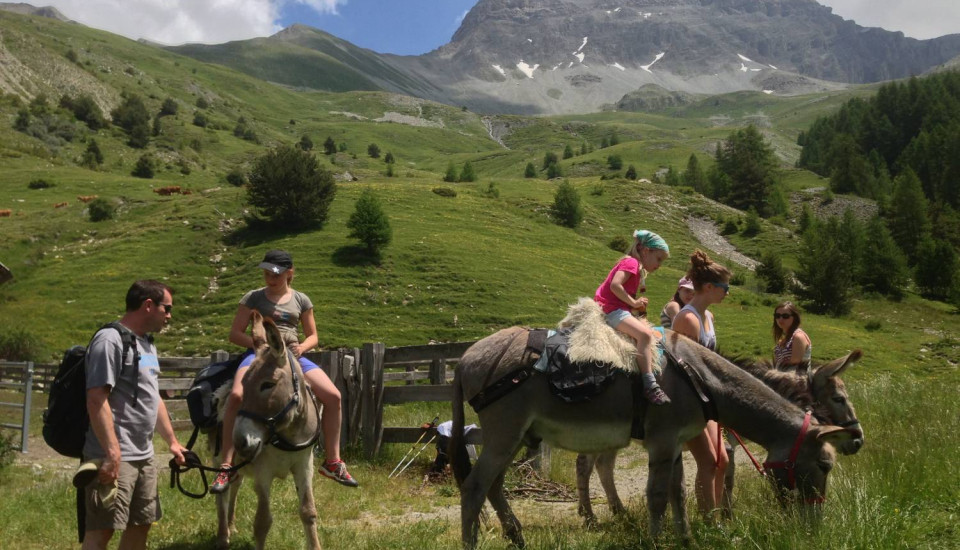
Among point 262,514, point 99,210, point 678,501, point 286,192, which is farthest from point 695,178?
point 262,514

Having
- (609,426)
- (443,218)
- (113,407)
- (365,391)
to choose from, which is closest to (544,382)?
(609,426)

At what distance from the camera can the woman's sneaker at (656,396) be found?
5684 millimetres

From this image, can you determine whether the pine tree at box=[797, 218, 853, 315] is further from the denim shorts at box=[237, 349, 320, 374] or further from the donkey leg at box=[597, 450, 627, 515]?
the denim shorts at box=[237, 349, 320, 374]

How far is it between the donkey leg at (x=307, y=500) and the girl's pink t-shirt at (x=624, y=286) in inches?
125

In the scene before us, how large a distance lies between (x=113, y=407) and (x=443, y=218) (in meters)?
53.2

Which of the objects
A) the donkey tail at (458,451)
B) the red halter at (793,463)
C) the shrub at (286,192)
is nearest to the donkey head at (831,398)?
the red halter at (793,463)

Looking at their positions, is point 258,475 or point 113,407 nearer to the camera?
point 113,407

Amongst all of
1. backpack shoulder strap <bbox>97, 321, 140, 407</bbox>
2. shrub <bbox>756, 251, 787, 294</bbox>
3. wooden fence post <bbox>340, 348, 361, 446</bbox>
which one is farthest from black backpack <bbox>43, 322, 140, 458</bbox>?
shrub <bbox>756, 251, 787, 294</bbox>

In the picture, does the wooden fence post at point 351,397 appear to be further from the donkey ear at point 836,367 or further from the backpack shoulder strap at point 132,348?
the donkey ear at point 836,367

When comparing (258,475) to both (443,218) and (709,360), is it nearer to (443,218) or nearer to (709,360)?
(709,360)

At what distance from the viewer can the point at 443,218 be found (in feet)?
189

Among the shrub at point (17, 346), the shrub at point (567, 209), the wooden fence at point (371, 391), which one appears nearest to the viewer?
the wooden fence at point (371, 391)

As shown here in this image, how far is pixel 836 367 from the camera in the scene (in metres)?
6.04

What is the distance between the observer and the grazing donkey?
5.72 m
